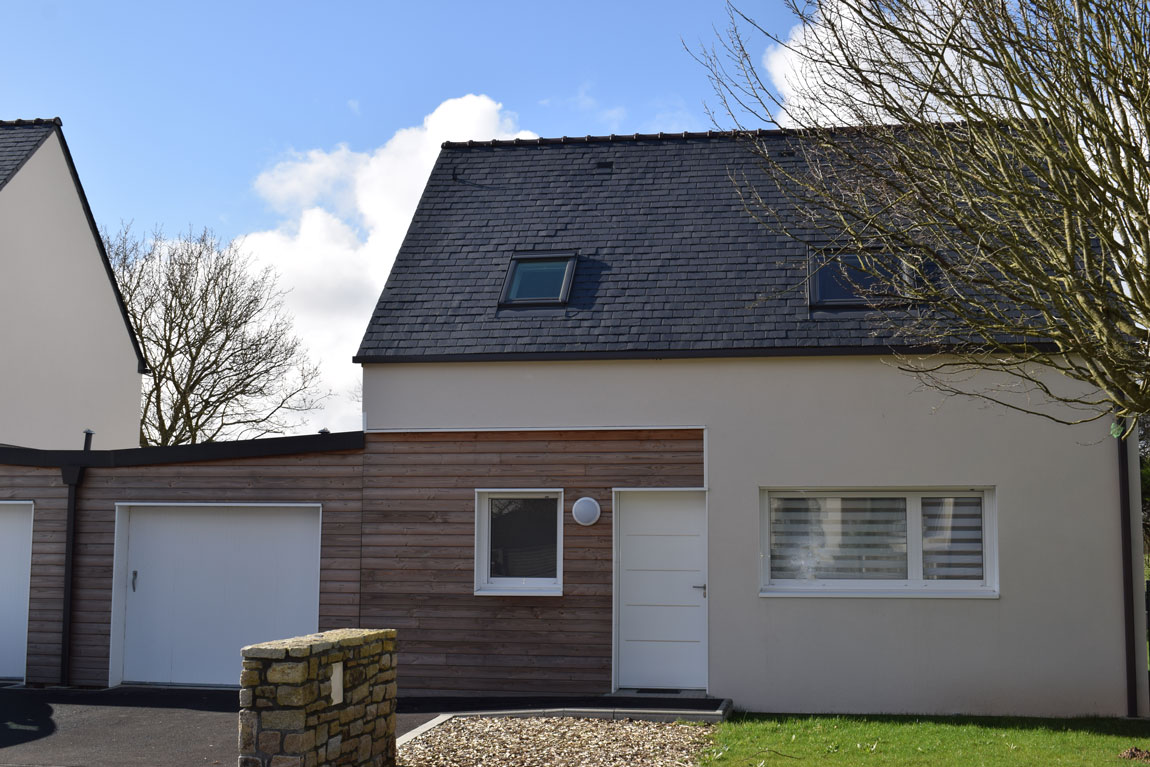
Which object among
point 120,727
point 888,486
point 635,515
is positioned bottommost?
point 120,727

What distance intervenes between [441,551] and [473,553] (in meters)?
0.35

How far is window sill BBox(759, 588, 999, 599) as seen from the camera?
1088 cm

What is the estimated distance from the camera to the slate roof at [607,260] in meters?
11.6

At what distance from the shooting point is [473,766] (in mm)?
8312

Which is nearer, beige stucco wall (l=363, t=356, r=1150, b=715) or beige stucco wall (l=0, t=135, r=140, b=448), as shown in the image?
beige stucco wall (l=363, t=356, r=1150, b=715)

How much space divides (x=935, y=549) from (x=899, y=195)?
4.32 metres

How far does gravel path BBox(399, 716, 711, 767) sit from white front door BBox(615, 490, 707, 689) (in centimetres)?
152

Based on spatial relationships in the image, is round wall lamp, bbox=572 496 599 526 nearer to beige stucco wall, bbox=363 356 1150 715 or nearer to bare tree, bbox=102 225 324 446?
beige stucco wall, bbox=363 356 1150 715

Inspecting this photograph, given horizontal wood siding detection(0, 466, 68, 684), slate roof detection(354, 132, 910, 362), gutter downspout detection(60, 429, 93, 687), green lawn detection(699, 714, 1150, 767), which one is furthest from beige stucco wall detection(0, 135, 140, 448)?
green lawn detection(699, 714, 1150, 767)

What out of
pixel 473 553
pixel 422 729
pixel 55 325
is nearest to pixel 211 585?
pixel 473 553

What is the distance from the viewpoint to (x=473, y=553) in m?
11.6

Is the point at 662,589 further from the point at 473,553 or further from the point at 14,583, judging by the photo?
the point at 14,583

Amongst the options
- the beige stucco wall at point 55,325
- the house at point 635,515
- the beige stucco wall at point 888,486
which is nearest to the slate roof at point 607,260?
the house at point 635,515

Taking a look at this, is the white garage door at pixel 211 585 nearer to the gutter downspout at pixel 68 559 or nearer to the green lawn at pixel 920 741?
the gutter downspout at pixel 68 559
